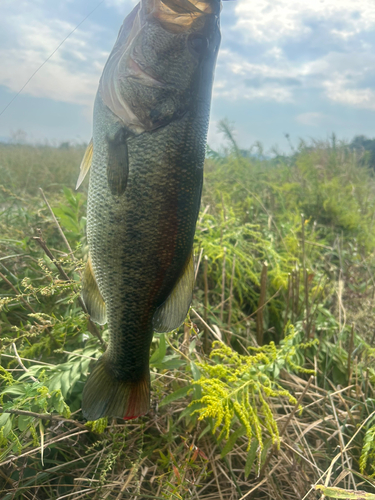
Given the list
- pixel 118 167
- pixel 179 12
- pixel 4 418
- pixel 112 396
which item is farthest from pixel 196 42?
pixel 4 418

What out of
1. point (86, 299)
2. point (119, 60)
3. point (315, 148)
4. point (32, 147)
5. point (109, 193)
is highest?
point (315, 148)

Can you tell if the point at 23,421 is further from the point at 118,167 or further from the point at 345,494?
the point at 345,494

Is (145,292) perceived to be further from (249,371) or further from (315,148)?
(315,148)

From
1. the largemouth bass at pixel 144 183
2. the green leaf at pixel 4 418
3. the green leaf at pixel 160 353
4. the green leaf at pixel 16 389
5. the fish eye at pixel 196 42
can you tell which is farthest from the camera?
the green leaf at pixel 160 353

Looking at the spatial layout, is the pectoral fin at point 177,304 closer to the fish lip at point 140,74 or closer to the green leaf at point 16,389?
the fish lip at point 140,74

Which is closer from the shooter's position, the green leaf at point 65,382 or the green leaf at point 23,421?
the green leaf at point 23,421

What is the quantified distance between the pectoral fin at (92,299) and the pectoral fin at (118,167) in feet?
1.03

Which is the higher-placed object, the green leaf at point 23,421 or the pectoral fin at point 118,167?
the pectoral fin at point 118,167

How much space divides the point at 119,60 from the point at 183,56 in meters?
0.21

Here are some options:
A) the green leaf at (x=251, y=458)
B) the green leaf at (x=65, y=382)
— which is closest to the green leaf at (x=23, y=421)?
the green leaf at (x=65, y=382)

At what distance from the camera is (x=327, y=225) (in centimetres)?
461

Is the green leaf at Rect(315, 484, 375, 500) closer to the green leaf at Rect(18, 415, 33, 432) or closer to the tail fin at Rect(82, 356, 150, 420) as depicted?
the tail fin at Rect(82, 356, 150, 420)

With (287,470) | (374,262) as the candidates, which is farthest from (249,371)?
(374,262)

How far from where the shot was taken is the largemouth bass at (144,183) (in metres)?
1.01
